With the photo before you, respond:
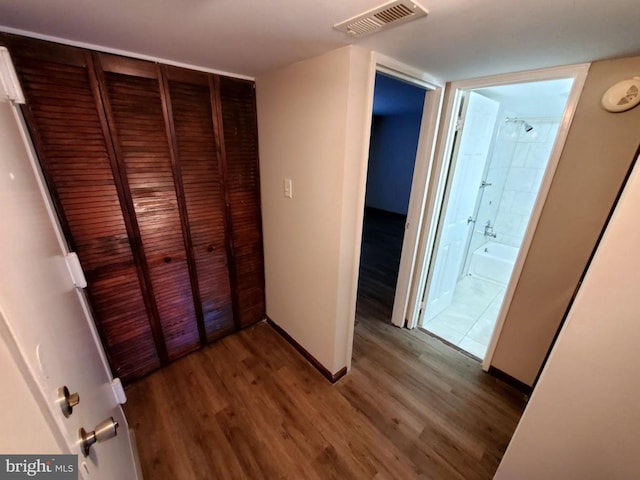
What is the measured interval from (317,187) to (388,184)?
5.01 meters

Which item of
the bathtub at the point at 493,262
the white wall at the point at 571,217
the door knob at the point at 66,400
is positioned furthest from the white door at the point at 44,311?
the bathtub at the point at 493,262

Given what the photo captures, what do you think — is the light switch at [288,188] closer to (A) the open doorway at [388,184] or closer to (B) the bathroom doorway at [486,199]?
(B) the bathroom doorway at [486,199]

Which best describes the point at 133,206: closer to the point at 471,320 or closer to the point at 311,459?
the point at 311,459

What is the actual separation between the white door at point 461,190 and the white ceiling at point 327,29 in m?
0.57

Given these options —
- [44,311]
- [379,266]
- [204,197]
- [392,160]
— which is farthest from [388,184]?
[44,311]

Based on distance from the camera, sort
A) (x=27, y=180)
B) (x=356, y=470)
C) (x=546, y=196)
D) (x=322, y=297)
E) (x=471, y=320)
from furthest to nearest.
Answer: (x=471, y=320)
(x=322, y=297)
(x=546, y=196)
(x=356, y=470)
(x=27, y=180)

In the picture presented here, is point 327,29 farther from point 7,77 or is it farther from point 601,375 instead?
point 601,375

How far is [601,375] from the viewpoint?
0.78m

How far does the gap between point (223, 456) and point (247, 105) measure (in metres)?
2.22

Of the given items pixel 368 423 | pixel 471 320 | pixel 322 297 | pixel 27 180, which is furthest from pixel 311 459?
pixel 471 320

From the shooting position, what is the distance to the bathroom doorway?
2008 millimetres

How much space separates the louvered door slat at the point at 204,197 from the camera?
161 centimetres

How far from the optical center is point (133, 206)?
153cm

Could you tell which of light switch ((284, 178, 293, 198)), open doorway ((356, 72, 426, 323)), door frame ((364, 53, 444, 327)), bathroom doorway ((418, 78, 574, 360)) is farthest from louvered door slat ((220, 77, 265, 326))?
bathroom doorway ((418, 78, 574, 360))
